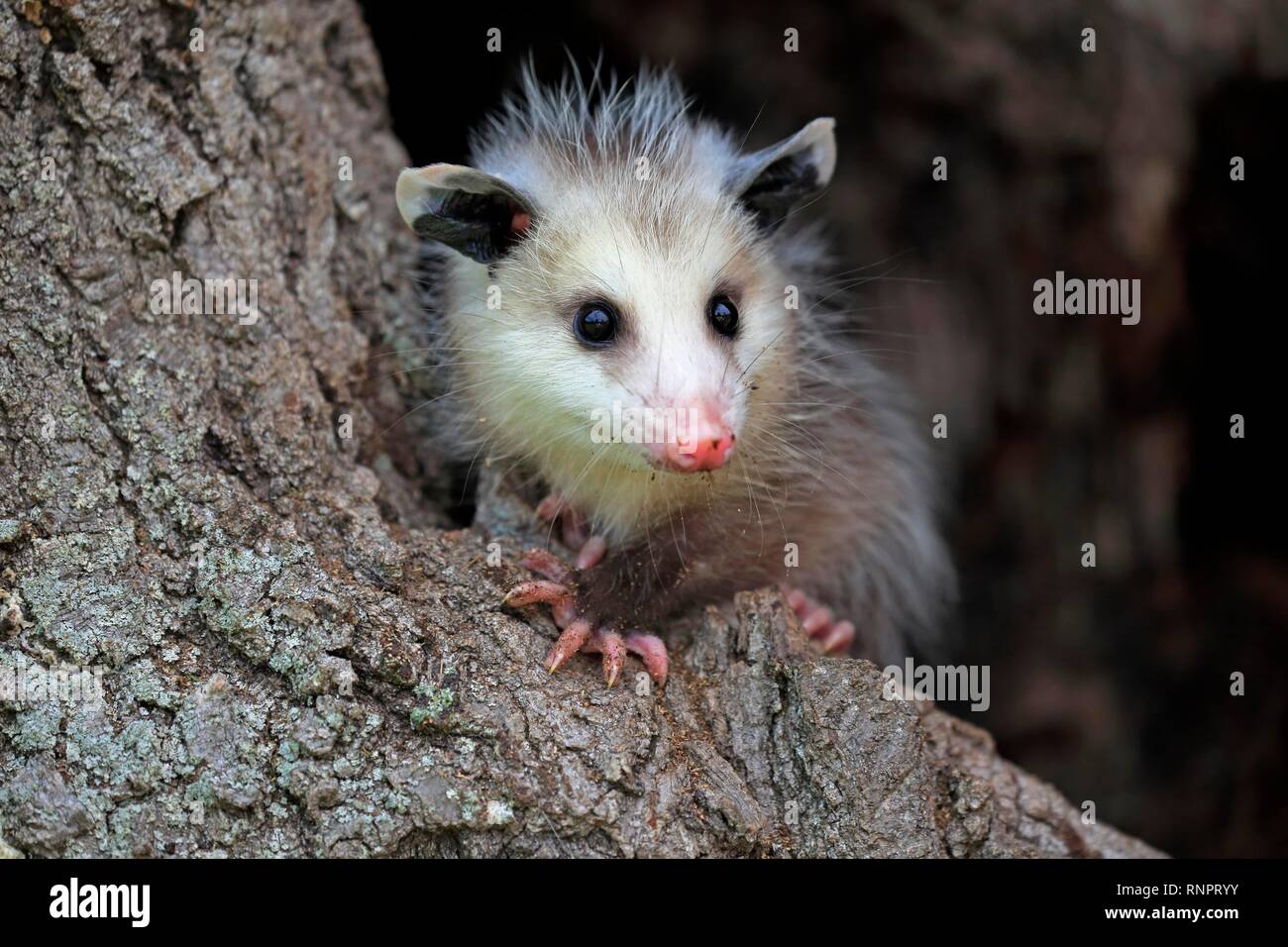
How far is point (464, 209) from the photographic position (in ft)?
7.94

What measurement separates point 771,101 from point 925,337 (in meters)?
0.97

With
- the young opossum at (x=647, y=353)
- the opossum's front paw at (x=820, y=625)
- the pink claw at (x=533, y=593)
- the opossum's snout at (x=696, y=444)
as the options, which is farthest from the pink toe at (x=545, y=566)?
the opossum's front paw at (x=820, y=625)

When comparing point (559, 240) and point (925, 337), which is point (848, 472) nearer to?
point (559, 240)

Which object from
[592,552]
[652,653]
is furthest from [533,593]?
[592,552]

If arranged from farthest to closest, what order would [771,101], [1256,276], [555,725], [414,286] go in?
[771,101] → [1256,276] → [414,286] → [555,725]

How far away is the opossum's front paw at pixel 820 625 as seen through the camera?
9.36 ft

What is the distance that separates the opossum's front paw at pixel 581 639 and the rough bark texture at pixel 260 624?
4 cm

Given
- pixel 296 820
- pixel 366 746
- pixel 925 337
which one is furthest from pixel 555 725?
pixel 925 337

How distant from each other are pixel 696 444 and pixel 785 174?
35.4 inches

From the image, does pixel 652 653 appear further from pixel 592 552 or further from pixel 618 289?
pixel 618 289

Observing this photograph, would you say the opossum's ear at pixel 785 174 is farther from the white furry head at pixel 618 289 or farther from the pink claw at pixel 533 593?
the pink claw at pixel 533 593

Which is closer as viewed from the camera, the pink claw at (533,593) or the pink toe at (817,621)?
the pink claw at (533,593)

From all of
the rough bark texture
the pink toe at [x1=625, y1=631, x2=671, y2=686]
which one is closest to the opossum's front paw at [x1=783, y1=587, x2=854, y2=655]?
the rough bark texture

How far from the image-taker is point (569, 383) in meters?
2.32
